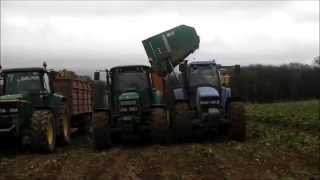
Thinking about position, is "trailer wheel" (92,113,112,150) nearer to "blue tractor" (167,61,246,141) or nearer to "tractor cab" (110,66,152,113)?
"tractor cab" (110,66,152,113)

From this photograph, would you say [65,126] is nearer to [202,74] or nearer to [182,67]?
[182,67]

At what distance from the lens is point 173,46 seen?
20297 millimetres

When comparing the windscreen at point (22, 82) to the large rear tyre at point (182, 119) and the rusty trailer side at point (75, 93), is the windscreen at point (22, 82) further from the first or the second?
the large rear tyre at point (182, 119)

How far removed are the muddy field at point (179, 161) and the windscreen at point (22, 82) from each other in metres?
1.79

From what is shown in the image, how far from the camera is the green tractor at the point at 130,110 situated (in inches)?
670

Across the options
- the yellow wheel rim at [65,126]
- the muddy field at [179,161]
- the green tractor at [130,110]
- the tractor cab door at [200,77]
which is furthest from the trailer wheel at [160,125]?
the yellow wheel rim at [65,126]

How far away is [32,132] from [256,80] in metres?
63.1

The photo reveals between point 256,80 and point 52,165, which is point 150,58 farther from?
point 256,80

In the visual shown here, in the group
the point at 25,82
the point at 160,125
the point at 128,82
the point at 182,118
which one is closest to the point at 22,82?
the point at 25,82

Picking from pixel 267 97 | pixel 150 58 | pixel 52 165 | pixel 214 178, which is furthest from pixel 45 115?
pixel 267 97

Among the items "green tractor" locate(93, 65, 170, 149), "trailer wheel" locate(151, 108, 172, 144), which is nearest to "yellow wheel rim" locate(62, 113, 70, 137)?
"green tractor" locate(93, 65, 170, 149)

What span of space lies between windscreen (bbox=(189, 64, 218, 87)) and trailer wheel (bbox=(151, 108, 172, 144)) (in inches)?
84.5

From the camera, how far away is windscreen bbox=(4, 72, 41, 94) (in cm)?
1742

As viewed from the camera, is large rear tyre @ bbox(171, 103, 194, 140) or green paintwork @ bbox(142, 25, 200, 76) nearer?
large rear tyre @ bbox(171, 103, 194, 140)
